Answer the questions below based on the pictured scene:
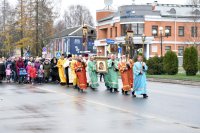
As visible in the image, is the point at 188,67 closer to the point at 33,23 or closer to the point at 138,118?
the point at 138,118

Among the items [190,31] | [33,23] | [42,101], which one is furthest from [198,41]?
[42,101]

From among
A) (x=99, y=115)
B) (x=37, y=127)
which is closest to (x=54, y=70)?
(x=99, y=115)

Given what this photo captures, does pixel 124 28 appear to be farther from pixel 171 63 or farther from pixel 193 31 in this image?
pixel 171 63

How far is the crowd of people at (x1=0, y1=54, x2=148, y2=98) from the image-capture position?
1996cm

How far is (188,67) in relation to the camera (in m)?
37.1

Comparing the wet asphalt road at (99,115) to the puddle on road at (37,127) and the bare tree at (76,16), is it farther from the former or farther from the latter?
the bare tree at (76,16)

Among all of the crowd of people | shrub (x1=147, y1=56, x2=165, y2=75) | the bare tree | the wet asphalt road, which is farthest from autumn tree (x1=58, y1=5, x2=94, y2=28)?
the wet asphalt road

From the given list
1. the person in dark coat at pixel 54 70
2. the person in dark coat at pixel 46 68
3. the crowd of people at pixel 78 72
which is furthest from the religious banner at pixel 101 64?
the person in dark coat at pixel 46 68

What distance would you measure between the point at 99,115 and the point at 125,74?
8.07m

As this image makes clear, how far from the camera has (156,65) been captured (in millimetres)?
42250

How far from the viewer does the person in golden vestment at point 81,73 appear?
23344 millimetres

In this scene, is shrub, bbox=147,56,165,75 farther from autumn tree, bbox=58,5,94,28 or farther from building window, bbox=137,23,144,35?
autumn tree, bbox=58,5,94,28

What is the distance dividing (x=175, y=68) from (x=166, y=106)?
78.6 ft

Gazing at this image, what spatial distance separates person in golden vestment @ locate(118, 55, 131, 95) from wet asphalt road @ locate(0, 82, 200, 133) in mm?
2274
